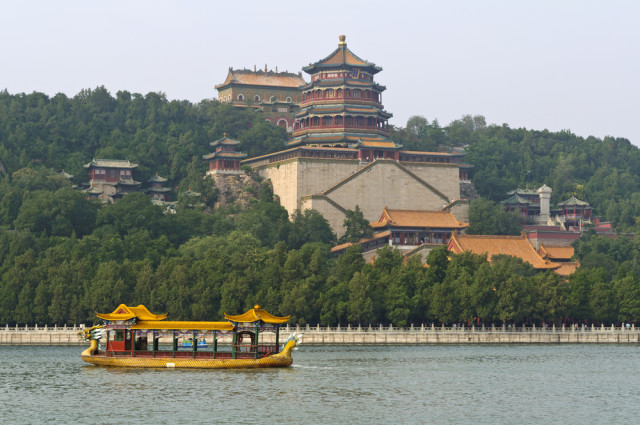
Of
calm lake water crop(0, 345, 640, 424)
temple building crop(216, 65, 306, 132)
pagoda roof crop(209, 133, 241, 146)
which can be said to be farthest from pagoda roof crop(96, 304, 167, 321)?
temple building crop(216, 65, 306, 132)

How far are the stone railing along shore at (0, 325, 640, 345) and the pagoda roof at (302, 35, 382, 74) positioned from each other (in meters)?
40.2

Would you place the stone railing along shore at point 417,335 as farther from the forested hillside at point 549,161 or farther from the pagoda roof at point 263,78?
the pagoda roof at point 263,78

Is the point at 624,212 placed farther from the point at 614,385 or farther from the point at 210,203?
the point at 614,385

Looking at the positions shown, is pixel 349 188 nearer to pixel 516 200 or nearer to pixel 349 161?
pixel 349 161

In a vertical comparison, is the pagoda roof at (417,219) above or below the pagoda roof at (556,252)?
above

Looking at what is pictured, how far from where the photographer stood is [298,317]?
2965 inches

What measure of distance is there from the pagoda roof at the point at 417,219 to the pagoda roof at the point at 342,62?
60.6 feet

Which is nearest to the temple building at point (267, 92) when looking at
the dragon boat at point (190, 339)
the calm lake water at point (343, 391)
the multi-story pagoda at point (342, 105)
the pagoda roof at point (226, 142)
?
the multi-story pagoda at point (342, 105)

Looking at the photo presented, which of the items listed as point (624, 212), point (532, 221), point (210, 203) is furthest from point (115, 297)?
point (624, 212)

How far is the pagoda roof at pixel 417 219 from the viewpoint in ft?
321

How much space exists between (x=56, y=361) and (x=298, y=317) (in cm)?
1723

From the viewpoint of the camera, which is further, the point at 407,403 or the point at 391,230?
the point at 391,230

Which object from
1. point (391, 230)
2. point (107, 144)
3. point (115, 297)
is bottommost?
point (115, 297)

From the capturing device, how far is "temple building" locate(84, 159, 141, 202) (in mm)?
109000
